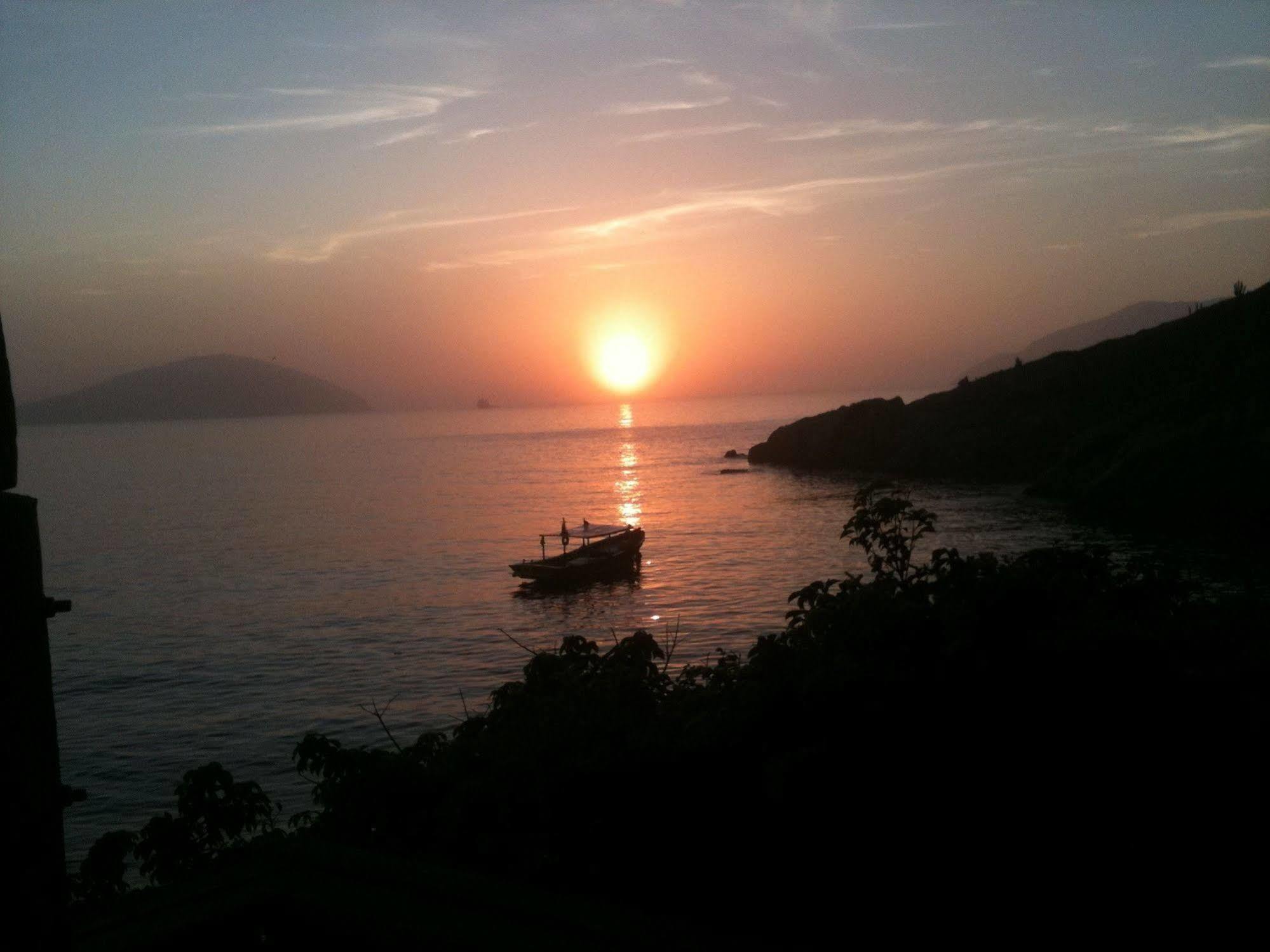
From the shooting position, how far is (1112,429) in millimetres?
73000

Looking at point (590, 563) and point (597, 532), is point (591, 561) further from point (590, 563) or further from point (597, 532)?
point (597, 532)

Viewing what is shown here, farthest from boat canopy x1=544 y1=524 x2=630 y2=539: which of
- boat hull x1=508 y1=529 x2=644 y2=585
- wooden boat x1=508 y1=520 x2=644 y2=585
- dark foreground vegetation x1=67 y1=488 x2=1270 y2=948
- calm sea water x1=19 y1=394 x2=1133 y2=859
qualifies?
dark foreground vegetation x1=67 y1=488 x2=1270 y2=948

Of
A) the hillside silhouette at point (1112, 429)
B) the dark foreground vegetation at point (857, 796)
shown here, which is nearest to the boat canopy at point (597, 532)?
the hillside silhouette at point (1112, 429)

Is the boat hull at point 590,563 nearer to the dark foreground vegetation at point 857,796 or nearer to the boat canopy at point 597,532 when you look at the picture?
the boat canopy at point 597,532

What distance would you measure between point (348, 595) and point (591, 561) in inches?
473

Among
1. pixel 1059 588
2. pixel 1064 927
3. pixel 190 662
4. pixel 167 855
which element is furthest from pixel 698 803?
pixel 190 662

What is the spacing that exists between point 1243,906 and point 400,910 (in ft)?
11.5

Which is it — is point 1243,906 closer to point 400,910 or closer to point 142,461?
point 400,910

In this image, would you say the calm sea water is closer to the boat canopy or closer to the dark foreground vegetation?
the boat canopy

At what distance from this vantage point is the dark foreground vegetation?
3.90 metres

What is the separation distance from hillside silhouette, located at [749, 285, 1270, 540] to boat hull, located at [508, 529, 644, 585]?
1161 inches

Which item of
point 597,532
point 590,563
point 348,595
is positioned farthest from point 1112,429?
point 348,595

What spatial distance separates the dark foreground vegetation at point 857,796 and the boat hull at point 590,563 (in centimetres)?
4331

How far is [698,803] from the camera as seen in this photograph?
225 inches
